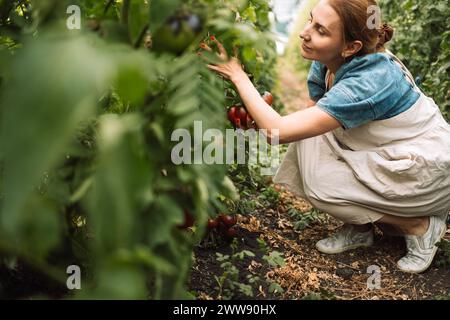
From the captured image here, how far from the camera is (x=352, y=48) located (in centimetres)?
189

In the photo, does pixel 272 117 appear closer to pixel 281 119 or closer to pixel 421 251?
pixel 281 119

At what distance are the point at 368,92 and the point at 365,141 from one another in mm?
288

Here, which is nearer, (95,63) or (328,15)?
(95,63)

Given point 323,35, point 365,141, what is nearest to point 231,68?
point 323,35

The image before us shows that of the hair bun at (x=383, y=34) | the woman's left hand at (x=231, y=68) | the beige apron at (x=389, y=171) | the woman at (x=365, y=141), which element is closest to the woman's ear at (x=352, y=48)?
the woman at (x=365, y=141)

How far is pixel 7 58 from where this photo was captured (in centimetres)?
105

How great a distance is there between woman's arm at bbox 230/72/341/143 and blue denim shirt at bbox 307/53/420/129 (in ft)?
0.12

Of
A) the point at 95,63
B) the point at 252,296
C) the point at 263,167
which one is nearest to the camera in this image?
the point at 95,63

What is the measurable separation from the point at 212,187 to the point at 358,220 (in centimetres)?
115

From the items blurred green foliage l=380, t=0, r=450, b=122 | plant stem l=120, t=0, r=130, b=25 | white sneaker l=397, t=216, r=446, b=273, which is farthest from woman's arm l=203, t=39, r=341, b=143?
blurred green foliage l=380, t=0, r=450, b=122

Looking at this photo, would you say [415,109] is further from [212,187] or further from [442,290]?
[212,187]

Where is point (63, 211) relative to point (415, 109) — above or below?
Answer: above

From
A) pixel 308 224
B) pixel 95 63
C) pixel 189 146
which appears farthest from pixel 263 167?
pixel 95 63

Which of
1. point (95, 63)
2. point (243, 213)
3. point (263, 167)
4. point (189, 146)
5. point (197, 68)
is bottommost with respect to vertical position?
point (263, 167)
